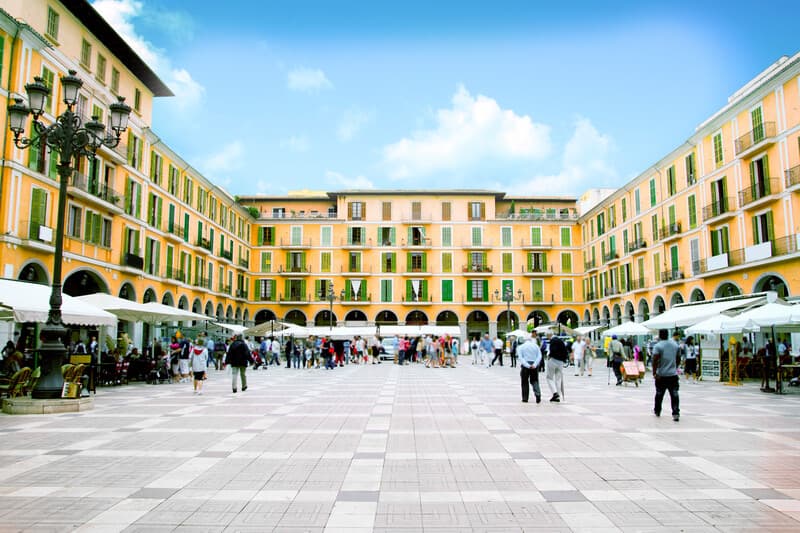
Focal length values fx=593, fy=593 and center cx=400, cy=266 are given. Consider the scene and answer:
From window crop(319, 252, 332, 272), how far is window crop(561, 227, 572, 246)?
66.2ft

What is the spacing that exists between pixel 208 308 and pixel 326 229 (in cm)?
1316

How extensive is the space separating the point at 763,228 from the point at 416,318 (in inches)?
1149

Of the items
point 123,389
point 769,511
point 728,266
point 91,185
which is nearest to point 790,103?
point 728,266

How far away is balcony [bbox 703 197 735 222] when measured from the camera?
28547 mm

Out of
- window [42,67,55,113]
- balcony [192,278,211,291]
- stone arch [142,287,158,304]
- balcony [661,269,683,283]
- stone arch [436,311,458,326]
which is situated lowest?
stone arch [436,311,458,326]

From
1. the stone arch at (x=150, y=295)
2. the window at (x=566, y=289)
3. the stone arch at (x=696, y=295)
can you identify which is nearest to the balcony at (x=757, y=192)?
the stone arch at (x=696, y=295)

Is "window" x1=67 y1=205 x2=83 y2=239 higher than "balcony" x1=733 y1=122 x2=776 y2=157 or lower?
lower

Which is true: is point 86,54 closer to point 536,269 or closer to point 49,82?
point 49,82

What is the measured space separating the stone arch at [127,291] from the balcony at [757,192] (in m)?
29.9

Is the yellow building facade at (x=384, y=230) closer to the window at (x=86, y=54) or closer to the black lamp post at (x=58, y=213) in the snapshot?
the window at (x=86, y=54)

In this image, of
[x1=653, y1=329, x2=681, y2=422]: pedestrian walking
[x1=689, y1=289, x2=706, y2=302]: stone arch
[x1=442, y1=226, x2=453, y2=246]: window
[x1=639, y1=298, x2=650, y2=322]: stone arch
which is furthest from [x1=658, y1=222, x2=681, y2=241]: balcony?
[x1=653, y1=329, x2=681, y2=422]: pedestrian walking

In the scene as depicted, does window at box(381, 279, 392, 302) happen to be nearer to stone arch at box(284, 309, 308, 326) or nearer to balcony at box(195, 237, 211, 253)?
stone arch at box(284, 309, 308, 326)

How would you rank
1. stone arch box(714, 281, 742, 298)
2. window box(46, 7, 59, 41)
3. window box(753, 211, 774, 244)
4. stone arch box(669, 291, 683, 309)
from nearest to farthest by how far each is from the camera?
window box(46, 7, 59, 41), window box(753, 211, 774, 244), stone arch box(714, 281, 742, 298), stone arch box(669, 291, 683, 309)

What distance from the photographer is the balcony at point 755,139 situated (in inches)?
1013
